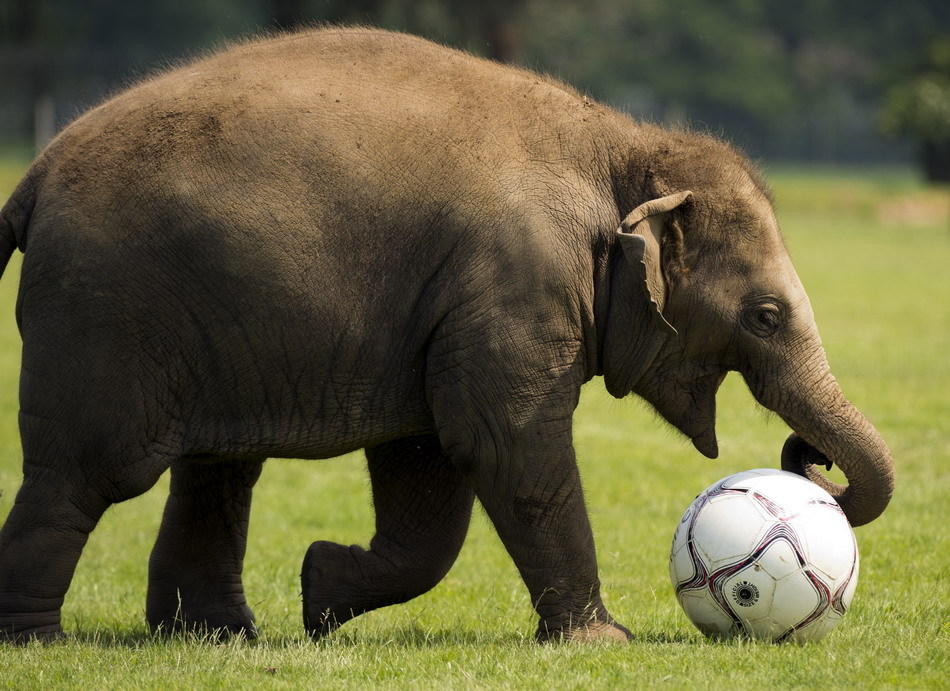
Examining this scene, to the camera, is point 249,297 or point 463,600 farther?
point 463,600

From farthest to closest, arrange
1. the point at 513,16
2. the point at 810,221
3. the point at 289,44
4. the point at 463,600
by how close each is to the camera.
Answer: the point at 513,16 → the point at 810,221 → the point at 463,600 → the point at 289,44

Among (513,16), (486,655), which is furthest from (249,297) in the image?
(513,16)

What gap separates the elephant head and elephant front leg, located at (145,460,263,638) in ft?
6.51

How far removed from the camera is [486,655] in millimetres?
5918

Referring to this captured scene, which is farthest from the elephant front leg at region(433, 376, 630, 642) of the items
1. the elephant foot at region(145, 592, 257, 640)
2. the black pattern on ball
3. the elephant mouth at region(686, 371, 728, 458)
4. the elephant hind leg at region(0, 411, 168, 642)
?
the elephant foot at region(145, 592, 257, 640)

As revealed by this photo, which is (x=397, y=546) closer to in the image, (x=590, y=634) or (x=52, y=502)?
(x=590, y=634)

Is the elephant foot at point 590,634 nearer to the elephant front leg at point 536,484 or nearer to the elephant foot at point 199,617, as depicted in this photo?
the elephant front leg at point 536,484

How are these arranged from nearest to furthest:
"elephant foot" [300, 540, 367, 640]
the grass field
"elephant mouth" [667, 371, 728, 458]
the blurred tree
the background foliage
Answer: the grass field → "elephant mouth" [667, 371, 728, 458] → "elephant foot" [300, 540, 367, 640] → the blurred tree → the background foliage

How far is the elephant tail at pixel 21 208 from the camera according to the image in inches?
250

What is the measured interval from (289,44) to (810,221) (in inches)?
1313

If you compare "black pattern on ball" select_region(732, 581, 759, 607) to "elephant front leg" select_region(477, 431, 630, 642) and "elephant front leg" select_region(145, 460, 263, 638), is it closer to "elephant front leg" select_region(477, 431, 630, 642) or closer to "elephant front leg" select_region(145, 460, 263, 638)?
"elephant front leg" select_region(477, 431, 630, 642)

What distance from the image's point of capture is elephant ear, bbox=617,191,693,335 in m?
6.04

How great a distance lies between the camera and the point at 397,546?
686 centimetres

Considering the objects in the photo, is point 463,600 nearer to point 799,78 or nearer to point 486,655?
point 486,655
